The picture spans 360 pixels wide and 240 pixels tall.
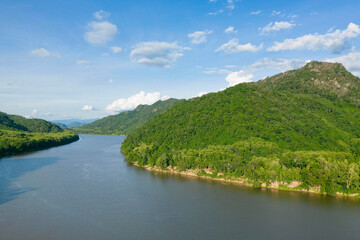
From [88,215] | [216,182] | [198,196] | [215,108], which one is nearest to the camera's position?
[88,215]

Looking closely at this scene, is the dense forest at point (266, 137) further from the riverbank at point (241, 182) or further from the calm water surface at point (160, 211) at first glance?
the calm water surface at point (160, 211)

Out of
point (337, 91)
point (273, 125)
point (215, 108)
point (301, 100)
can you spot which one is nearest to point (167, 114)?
point (215, 108)

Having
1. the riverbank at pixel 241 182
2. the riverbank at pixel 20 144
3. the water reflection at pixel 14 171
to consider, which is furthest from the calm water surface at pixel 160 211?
the riverbank at pixel 20 144

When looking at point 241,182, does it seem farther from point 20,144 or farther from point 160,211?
point 20,144

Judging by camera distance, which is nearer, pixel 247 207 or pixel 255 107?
pixel 247 207

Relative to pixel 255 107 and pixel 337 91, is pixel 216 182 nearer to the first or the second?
pixel 255 107

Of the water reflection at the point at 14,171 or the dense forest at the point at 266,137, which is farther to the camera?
the dense forest at the point at 266,137

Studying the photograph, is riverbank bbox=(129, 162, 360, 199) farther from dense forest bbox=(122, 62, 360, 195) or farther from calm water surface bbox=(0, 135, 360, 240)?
calm water surface bbox=(0, 135, 360, 240)
